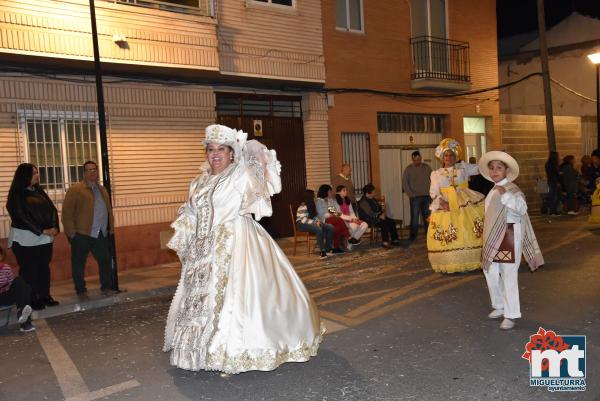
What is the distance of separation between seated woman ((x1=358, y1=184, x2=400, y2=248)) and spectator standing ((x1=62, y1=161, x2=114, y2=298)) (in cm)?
596

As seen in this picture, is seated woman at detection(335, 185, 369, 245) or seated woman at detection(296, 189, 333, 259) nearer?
seated woman at detection(296, 189, 333, 259)

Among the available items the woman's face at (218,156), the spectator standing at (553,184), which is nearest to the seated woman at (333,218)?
the woman's face at (218,156)

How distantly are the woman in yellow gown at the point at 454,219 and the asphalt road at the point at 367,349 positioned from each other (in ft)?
0.87

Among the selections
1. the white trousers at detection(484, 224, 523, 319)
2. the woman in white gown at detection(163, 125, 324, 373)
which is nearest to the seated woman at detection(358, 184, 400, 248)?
the white trousers at detection(484, 224, 523, 319)

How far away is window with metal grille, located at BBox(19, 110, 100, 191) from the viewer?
11289mm

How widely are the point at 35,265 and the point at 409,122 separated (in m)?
12.0

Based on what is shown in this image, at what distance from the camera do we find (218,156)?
5.62 m

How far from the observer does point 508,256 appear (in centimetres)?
648

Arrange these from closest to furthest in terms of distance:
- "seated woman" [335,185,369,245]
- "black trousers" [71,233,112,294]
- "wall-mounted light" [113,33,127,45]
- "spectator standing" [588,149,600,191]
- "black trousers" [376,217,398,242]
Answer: "black trousers" [71,233,112,294] → "wall-mounted light" [113,33,127,45] → "seated woman" [335,185,369,245] → "black trousers" [376,217,398,242] → "spectator standing" [588,149,600,191]

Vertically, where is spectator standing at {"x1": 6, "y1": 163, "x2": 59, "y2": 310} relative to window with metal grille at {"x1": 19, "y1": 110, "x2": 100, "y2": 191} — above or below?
below

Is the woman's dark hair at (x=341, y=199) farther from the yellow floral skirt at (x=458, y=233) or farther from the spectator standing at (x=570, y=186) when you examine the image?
the spectator standing at (x=570, y=186)

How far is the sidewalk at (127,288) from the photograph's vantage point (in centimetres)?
897

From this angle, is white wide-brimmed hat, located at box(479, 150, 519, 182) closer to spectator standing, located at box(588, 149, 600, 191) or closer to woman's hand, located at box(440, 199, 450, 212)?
woman's hand, located at box(440, 199, 450, 212)

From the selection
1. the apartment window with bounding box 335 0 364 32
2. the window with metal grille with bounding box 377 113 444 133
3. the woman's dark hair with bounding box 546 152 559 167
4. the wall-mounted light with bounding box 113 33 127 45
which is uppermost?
the apartment window with bounding box 335 0 364 32
